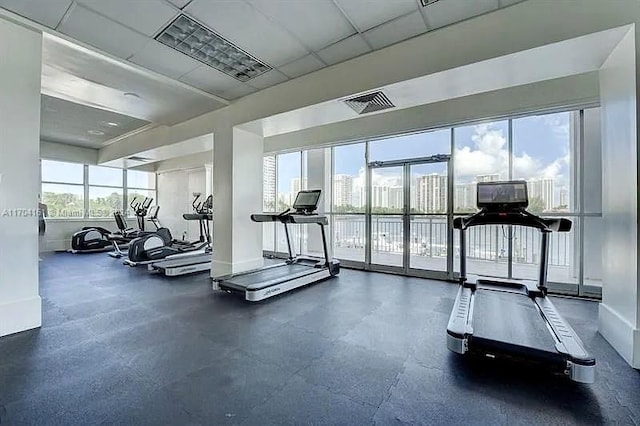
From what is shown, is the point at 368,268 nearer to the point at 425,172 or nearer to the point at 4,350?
the point at 425,172

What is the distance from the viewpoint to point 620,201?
8.52 feet

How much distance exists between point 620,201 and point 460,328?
5.97 feet

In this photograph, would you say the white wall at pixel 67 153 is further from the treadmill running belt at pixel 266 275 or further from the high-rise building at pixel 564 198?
the high-rise building at pixel 564 198

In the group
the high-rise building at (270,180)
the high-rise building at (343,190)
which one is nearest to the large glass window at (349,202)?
the high-rise building at (343,190)

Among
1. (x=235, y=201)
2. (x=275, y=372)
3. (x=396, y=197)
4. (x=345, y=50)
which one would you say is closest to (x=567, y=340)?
(x=275, y=372)

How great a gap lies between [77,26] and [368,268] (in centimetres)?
559

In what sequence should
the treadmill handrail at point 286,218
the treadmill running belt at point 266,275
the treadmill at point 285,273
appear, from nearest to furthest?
the treadmill at point 285,273 < the treadmill running belt at point 266,275 < the treadmill handrail at point 286,218

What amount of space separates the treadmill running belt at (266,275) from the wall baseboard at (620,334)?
143 inches

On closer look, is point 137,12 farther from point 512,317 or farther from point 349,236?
point 349,236

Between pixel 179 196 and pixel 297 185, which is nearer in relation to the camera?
pixel 297 185

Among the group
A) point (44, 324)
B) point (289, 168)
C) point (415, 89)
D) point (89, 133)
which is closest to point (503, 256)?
point (415, 89)

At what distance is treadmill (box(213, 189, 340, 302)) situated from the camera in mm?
4023

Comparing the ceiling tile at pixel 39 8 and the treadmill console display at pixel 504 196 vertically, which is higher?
the ceiling tile at pixel 39 8

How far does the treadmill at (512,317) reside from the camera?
2.10m
